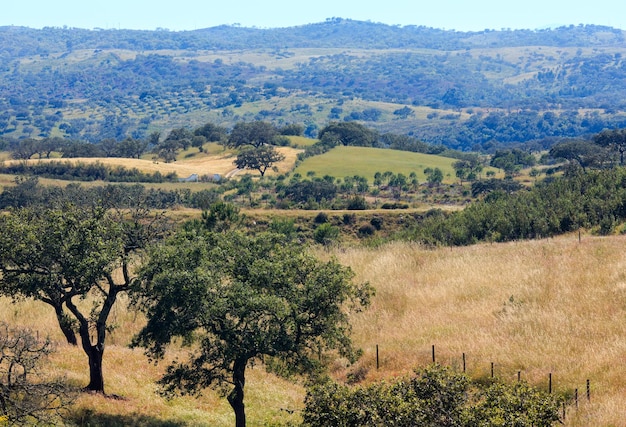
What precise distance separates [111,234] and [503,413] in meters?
16.9

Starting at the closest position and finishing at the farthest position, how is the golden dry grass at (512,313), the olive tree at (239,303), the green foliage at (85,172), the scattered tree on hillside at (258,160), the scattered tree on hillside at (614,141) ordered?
the olive tree at (239,303)
the golden dry grass at (512,313)
the green foliage at (85,172)
the scattered tree on hillside at (614,141)
the scattered tree on hillside at (258,160)

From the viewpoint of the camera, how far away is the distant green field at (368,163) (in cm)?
15462

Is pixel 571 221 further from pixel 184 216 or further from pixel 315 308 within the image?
pixel 184 216

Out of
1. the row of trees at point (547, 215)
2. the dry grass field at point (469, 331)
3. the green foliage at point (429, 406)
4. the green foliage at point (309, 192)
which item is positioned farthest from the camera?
the green foliage at point (309, 192)

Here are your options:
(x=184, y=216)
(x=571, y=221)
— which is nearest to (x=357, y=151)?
(x=184, y=216)

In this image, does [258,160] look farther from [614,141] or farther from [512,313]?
[512,313]

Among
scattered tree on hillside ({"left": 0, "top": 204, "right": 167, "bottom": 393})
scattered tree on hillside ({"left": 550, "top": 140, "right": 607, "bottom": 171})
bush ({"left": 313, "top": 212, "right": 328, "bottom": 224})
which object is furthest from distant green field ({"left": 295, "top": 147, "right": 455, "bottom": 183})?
scattered tree on hillside ({"left": 0, "top": 204, "right": 167, "bottom": 393})

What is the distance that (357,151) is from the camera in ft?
593

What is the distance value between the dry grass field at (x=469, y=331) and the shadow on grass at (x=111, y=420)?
68 mm

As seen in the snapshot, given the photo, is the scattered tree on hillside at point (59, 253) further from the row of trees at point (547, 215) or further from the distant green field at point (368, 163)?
the distant green field at point (368, 163)

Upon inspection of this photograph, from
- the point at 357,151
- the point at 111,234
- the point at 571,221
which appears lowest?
the point at 357,151

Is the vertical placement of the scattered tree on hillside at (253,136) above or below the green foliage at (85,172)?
above

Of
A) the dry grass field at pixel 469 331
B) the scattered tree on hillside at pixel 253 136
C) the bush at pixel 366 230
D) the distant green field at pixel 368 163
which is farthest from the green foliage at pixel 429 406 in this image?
the scattered tree on hillside at pixel 253 136

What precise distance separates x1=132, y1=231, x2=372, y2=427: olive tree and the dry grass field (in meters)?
3.00
